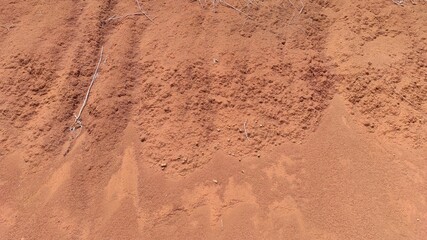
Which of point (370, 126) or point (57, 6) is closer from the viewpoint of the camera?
point (370, 126)

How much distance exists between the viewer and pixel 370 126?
3041 mm

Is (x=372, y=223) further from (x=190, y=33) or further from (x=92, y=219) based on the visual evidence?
(x=190, y=33)

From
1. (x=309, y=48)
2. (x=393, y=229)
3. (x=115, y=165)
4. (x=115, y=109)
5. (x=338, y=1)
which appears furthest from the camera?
(x=338, y=1)

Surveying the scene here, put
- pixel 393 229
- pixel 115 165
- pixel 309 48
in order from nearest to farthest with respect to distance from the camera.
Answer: pixel 393 229 → pixel 115 165 → pixel 309 48

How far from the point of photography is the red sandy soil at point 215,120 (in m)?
2.66

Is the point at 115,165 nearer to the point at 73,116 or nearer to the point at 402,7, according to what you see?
the point at 73,116

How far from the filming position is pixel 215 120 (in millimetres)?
3061

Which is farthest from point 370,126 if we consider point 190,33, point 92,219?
point 92,219

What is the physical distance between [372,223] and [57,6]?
3.07 meters

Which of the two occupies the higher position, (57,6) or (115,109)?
(57,6)

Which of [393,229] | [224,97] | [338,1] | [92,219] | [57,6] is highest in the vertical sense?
[338,1]

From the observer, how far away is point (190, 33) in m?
3.42

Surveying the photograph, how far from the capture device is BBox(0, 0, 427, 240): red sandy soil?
2.66 meters

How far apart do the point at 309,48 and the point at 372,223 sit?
1.49 metres
